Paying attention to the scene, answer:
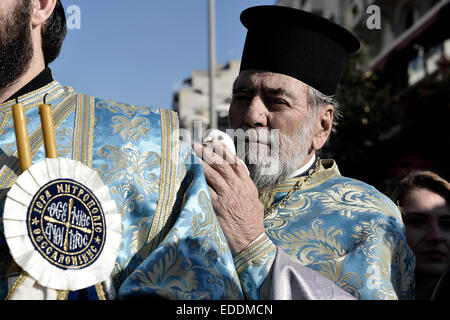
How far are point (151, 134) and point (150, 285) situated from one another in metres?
0.56

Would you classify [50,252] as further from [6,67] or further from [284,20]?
[284,20]

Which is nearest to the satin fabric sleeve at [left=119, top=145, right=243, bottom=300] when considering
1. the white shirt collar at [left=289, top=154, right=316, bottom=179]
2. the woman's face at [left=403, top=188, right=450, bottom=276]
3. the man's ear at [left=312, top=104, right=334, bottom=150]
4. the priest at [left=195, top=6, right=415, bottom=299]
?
the priest at [left=195, top=6, right=415, bottom=299]

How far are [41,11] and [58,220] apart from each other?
0.89 metres

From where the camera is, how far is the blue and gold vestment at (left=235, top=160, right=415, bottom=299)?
2.63m

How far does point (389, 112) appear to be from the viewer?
1398 cm

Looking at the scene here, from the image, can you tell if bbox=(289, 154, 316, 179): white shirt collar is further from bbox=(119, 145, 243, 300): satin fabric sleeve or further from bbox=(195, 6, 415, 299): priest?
bbox=(119, 145, 243, 300): satin fabric sleeve

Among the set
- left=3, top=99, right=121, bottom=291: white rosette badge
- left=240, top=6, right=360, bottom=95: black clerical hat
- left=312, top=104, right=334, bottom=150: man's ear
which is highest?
left=240, top=6, right=360, bottom=95: black clerical hat

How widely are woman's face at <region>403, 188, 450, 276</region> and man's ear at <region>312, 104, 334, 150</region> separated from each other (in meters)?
0.73

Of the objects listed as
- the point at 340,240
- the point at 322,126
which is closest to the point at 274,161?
the point at 322,126

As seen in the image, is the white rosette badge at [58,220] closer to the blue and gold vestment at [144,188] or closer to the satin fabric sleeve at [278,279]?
the blue and gold vestment at [144,188]

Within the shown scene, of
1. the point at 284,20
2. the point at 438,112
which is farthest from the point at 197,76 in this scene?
the point at 284,20

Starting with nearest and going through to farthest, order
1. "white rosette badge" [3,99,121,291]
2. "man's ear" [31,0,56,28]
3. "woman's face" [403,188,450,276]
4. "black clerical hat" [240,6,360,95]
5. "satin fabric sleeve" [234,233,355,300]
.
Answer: "white rosette badge" [3,99,121,291] < "satin fabric sleeve" [234,233,355,300] < "man's ear" [31,0,56,28] < "black clerical hat" [240,6,360,95] < "woman's face" [403,188,450,276]

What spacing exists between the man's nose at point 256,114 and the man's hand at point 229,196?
689 mm

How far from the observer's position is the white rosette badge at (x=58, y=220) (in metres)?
1.80
